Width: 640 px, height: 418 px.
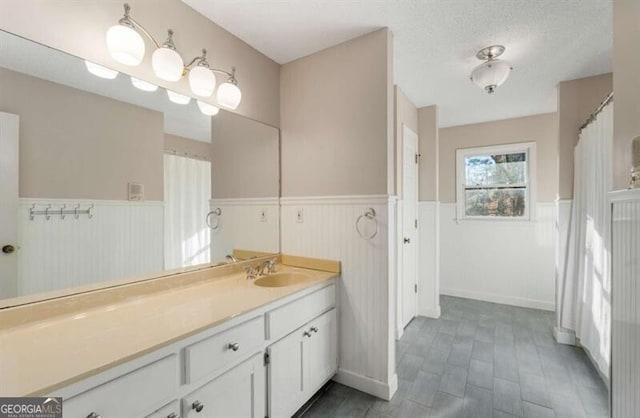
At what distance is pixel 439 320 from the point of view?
10.3 ft

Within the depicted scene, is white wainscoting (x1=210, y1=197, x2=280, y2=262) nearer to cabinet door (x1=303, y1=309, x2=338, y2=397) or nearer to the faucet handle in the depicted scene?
the faucet handle

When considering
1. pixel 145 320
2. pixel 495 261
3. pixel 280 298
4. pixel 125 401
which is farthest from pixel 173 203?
pixel 495 261

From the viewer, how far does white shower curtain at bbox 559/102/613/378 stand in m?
1.94

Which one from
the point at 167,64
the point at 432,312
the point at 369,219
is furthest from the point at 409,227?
the point at 167,64

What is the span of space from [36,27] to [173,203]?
97 centimetres

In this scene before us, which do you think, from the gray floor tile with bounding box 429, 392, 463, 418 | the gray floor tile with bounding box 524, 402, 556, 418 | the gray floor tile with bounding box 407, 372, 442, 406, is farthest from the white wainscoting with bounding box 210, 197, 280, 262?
the gray floor tile with bounding box 524, 402, 556, 418

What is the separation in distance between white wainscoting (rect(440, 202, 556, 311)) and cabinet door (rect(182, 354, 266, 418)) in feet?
11.3

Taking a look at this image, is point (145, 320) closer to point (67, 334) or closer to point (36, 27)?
point (67, 334)

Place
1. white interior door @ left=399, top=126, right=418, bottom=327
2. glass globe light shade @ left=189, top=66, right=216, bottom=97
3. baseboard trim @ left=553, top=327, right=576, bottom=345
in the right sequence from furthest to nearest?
white interior door @ left=399, top=126, right=418, bottom=327 → baseboard trim @ left=553, top=327, right=576, bottom=345 → glass globe light shade @ left=189, top=66, right=216, bottom=97

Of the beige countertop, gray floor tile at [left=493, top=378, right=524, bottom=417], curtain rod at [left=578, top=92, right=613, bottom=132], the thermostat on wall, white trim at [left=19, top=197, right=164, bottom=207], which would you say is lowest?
gray floor tile at [left=493, top=378, right=524, bottom=417]

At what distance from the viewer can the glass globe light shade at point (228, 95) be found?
1.79 metres

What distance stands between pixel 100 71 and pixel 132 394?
1.44m

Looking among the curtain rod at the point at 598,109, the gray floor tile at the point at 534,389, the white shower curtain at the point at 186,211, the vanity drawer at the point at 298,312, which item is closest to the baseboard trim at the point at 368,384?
the vanity drawer at the point at 298,312

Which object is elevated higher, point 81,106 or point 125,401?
point 81,106
